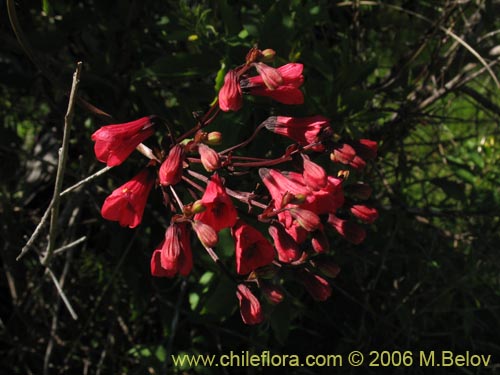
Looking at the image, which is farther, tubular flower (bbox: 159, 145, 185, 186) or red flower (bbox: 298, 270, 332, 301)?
red flower (bbox: 298, 270, 332, 301)

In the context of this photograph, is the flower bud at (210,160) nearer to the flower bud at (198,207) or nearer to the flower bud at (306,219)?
the flower bud at (198,207)

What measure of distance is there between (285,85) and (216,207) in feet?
1.10

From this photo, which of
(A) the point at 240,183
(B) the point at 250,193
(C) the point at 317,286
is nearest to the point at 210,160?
(B) the point at 250,193

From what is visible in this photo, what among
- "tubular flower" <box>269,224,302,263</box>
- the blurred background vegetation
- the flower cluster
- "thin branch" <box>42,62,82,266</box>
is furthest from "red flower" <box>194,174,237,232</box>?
the blurred background vegetation

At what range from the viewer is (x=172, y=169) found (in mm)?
1285

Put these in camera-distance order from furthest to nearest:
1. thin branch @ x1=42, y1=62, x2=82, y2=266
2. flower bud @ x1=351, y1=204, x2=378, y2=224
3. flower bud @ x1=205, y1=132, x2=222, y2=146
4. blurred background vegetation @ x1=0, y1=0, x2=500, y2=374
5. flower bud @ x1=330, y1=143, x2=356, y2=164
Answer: blurred background vegetation @ x1=0, y1=0, x2=500, y2=374 < flower bud @ x1=351, y1=204, x2=378, y2=224 < flower bud @ x1=330, y1=143, x2=356, y2=164 < flower bud @ x1=205, y1=132, x2=222, y2=146 < thin branch @ x1=42, y1=62, x2=82, y2=266

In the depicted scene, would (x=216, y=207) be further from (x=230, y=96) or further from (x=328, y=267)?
(x=328, y=267)

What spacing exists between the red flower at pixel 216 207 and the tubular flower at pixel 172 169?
73 millimetres

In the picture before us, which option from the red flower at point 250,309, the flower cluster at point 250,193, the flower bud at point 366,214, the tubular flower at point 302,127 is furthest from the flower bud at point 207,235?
the flower bud at point 366,214

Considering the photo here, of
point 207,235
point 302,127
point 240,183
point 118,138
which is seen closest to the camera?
point 207,235

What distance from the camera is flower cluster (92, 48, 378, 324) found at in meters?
1.31

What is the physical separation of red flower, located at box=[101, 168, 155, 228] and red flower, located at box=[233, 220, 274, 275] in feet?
0.78

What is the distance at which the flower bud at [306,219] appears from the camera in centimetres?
129

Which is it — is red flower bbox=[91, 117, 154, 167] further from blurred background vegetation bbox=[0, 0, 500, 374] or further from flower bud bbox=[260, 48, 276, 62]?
blurred background vegetation bbox=[0, 0, 500, 374]
